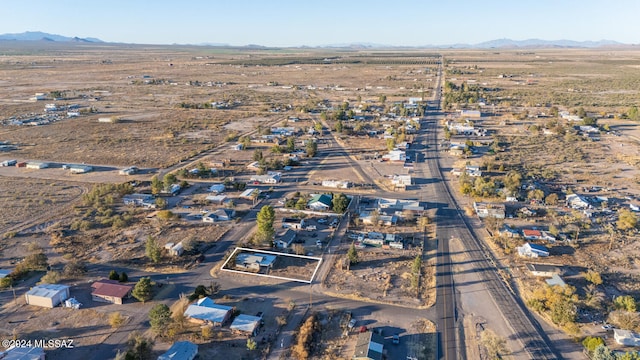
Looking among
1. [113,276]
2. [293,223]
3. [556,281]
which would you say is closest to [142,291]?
[113,276]

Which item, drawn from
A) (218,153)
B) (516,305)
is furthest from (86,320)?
(218,153)

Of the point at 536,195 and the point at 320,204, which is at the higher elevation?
the point at 536,195

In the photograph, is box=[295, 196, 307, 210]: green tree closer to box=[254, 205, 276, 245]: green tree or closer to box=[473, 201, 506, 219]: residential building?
box=[254, 205, 276, 245]: green tree

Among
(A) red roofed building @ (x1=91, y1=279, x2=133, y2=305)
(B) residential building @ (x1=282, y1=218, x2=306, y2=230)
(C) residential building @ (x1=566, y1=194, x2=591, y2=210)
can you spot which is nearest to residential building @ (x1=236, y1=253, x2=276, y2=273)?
(B) residential building @ (x1=282, y1=218, x2=306, y2=230)

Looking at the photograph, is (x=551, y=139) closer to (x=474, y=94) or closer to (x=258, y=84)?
(x=474, y=94)

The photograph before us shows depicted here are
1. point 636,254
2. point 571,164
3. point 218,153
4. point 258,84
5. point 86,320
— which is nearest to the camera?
point 86,320

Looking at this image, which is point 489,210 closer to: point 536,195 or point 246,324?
point 536,195

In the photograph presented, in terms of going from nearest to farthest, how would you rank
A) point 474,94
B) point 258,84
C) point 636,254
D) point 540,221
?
point 636,254, point 540,221, point 474,94, point 258,84
